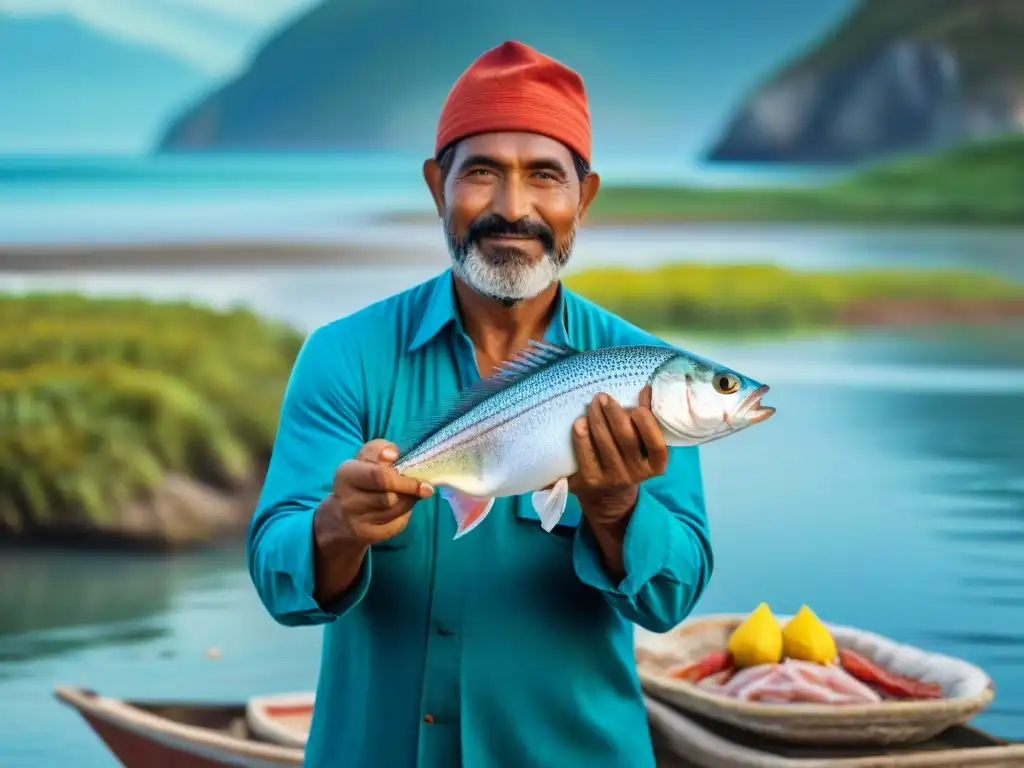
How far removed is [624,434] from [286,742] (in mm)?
2586

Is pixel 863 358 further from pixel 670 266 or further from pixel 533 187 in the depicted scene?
pixel 533 187

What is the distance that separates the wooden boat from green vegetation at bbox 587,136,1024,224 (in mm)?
6742

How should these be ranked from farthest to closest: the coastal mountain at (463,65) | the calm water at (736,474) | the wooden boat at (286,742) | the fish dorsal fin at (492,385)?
the coastal mountain at (463,65) → the calm water at (736,474) → the wooden boat at (286,742) → the fish dorsal fin at (492,385)

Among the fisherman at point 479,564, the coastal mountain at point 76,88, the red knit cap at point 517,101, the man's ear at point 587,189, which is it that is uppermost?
the coastal mountain at point 76,88

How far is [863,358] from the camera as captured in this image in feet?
33.8

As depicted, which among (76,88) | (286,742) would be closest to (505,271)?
(286,742)

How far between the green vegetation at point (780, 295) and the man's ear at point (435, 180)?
8.48 m

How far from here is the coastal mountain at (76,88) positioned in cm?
961

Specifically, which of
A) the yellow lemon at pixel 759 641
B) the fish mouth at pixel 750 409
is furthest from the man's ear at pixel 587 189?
the yellow lemon at pixel 759 641

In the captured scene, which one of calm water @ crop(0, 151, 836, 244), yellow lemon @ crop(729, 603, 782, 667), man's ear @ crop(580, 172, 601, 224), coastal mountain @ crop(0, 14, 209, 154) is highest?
coastal mountain @ crop(0, 14, 209, 154)

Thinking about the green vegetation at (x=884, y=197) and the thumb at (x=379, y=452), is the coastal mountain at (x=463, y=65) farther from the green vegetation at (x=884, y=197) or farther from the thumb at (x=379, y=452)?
the thumb at (x=379, y=452)

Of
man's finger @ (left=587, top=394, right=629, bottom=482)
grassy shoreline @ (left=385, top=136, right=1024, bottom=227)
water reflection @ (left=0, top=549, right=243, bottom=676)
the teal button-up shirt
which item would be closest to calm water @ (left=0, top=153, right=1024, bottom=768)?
water reflection @ (left=0, top=549, right=243, bottom=676)

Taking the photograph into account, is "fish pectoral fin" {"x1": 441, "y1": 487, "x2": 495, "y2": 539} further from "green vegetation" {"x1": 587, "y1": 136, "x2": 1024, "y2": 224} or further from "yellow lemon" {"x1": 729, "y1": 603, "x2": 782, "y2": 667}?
"green vegetation" {"x1": 587, "y1": 136, "x2": 1024, "y2": 224}

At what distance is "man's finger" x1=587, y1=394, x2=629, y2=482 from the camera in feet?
4.98
